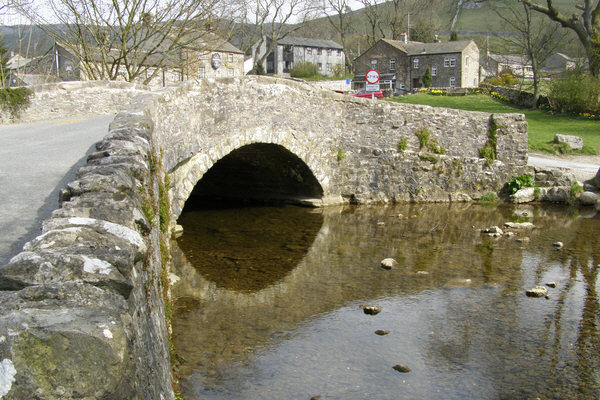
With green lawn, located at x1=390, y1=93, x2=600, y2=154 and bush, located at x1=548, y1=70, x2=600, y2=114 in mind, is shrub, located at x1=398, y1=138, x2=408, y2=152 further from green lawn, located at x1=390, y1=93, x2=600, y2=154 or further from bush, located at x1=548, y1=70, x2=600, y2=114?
bush, located at x1=548, y1=70, x2=600, y2=114

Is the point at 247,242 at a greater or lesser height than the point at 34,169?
lesser

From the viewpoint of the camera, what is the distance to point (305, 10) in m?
47.2

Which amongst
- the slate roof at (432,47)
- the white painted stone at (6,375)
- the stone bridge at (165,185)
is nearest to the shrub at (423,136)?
the stone bridge at (165,185)

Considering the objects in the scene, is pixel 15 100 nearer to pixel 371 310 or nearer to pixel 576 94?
pixel 371 310

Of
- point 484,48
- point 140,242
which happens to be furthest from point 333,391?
point 484,48

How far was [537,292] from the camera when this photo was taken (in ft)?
Result: 26.8

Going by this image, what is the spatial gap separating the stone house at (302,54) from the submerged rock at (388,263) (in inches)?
2460

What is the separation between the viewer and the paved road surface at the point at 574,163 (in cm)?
1599

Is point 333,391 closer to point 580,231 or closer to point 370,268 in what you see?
point 370,268

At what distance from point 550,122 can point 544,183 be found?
31.7 feet

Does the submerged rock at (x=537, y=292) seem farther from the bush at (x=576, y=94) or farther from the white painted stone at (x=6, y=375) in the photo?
the bush at (x=576, y=94)

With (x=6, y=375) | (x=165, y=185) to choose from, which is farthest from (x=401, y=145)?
(x=6, y=375)

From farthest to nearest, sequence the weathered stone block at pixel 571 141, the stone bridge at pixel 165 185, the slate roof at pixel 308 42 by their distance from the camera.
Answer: the slate roof at pixel 308 42, the weathered stone block at pixel 571 141, the stone bridge at pixel 165 185

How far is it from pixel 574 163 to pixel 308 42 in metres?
58.9
